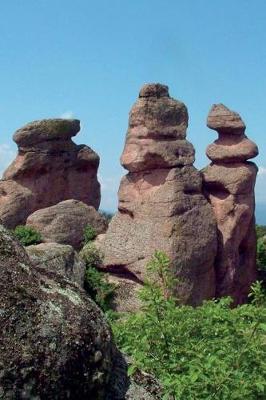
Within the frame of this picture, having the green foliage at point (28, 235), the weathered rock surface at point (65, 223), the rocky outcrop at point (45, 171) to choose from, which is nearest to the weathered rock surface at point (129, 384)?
the green foliage at point (28, 235)

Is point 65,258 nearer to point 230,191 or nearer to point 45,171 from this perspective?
point 230,191

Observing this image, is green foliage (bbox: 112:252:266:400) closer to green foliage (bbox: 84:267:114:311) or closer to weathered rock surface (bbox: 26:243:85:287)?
weathered rock surface (bbox: 26:243:85:287)

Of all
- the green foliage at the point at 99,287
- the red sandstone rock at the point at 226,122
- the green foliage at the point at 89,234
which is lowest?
the green foliage at the point at 99,287

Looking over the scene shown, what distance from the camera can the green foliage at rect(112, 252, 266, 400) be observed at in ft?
13.9

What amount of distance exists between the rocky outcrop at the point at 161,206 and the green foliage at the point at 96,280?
337 mm


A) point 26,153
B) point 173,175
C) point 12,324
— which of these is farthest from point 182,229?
point 12,324

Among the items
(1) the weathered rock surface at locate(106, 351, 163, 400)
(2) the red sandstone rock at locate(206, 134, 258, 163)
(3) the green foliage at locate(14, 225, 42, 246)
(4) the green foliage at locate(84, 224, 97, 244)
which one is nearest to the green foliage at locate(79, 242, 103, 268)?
(4) the green foliage at locate(84, 224, 97, 244)

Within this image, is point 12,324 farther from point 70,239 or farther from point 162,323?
point 70,239

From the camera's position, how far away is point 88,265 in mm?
22141

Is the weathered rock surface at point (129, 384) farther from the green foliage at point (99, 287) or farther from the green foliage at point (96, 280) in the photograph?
the green foliage at point (99, 287)

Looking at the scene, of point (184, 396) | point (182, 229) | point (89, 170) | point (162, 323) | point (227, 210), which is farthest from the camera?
point (89, 170)

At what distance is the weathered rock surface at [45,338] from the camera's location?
11.2 feet

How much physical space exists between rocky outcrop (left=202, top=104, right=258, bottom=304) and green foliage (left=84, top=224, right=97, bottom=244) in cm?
342

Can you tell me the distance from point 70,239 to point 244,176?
205 inches
